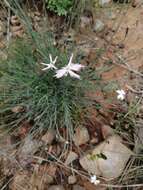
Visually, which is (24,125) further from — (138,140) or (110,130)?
(138,140)

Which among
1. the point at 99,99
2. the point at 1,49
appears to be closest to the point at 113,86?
the point at 99,99

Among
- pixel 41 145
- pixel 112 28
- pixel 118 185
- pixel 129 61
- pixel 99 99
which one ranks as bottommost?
pixel 118 185

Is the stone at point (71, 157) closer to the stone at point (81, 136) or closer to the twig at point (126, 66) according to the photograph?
the stone at point (81, 136)

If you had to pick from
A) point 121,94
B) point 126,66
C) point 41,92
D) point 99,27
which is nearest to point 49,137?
point 41,92

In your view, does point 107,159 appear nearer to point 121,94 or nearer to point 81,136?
point 81,136

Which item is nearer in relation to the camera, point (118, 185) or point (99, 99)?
point (118, 185)

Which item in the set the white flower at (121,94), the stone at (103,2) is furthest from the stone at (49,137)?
the stone at (103,2)

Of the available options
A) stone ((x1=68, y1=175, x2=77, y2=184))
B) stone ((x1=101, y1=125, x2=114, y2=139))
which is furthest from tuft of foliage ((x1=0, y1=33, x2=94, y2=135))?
stone ((x1=68, y1=175, x2=77, y2=184))
